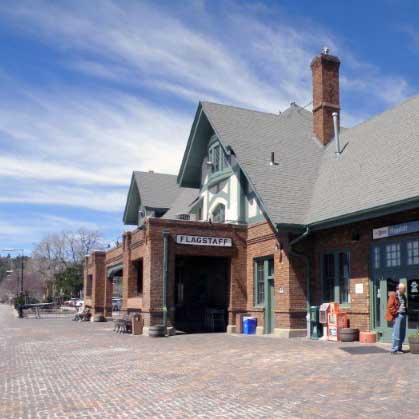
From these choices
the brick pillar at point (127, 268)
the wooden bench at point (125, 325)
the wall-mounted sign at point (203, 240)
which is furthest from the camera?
the brick pillar at point (127, 268)

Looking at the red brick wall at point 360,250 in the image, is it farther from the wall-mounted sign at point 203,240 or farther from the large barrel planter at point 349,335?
the wall-mounted sign at point 203,240

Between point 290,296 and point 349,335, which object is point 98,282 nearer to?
point 290,296

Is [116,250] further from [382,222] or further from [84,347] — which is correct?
[382,222]

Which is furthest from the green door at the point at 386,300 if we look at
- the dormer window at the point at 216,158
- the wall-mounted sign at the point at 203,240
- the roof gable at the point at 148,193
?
the roof gable at the point at 148,193

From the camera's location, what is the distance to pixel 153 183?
34.2 meters

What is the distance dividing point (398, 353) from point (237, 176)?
1101cm

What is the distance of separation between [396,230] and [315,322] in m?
4.48

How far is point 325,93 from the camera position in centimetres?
2323

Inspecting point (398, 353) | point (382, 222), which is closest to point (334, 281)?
point (382, 222)

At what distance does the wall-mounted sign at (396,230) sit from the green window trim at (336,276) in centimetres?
159

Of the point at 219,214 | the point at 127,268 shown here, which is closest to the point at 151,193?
the point at 127,268

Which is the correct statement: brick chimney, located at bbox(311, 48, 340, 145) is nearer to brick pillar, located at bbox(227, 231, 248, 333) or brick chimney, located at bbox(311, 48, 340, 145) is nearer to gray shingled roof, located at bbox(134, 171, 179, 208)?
brick pillar, located at bbox(227, 231, 248, 333)

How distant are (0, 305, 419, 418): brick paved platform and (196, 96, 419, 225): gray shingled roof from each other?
15.5 feet

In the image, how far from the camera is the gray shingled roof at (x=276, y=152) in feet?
62.7
